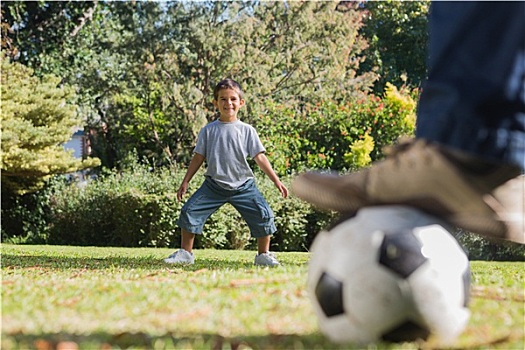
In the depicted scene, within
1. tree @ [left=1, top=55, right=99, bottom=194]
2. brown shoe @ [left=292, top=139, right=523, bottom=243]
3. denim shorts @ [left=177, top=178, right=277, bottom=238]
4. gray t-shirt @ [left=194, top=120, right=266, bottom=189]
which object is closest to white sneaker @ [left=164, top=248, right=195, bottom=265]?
denim shorts @ [left=177, top=178, right=277, bottom=238]

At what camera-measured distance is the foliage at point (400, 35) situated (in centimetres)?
2738

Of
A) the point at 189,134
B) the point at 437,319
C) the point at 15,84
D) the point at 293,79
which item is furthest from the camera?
the point at 293,79

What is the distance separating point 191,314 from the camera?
2.98 meters

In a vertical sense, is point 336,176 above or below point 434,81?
below

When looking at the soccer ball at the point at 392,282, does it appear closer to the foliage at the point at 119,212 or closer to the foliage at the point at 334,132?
the foliage at the point at 119,212

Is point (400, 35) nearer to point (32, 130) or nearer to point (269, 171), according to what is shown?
point (32, 130)

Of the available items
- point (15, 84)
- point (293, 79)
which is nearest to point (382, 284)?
point (15, 84)

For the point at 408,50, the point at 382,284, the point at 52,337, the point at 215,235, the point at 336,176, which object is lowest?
the point at 215,235

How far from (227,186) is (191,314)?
3.69 m

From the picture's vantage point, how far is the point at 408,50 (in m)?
28.2

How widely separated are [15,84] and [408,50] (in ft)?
57.7

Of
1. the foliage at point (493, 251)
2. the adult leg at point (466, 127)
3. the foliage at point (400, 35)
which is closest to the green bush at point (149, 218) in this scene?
the foliage at point (493, 251)

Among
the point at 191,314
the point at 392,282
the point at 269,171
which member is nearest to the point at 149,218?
the point at 269,171

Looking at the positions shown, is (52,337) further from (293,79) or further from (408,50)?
(408,50)
